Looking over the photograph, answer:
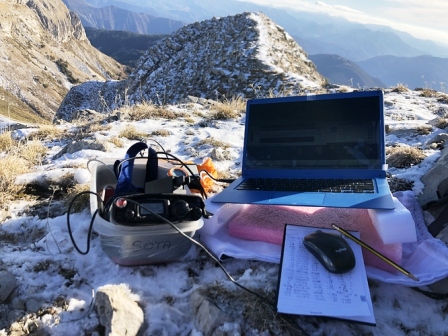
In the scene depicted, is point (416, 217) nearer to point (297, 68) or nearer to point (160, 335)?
point (160, 335)

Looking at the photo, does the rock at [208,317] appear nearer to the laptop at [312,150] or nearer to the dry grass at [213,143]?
the laptop at [312,150]

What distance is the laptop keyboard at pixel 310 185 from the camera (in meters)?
2.42

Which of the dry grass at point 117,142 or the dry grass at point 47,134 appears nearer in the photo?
the dry grass at point 117,142

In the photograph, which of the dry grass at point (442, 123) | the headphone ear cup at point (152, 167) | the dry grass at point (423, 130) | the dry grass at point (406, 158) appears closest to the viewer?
the headphone ear cup at point (152, 167)

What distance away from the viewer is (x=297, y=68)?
1655 cm

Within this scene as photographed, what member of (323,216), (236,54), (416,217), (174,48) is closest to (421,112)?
(416,217)

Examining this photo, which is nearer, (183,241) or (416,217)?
(183,241)

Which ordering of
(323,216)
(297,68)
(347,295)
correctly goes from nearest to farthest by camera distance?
(347,295) → (323,216) → (297,68)

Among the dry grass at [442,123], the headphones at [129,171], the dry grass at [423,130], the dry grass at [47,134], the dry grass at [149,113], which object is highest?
the headphones at [129,171]

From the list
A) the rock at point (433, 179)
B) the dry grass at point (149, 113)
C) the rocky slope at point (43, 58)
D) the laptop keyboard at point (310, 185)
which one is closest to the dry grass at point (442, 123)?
the rock at point (433, 179)

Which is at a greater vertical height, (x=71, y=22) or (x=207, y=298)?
(x=207, y=298)

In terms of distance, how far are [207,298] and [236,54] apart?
47.4 ft

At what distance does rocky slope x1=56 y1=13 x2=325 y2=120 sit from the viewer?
42.6ft

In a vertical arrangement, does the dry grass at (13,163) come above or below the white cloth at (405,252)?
below
